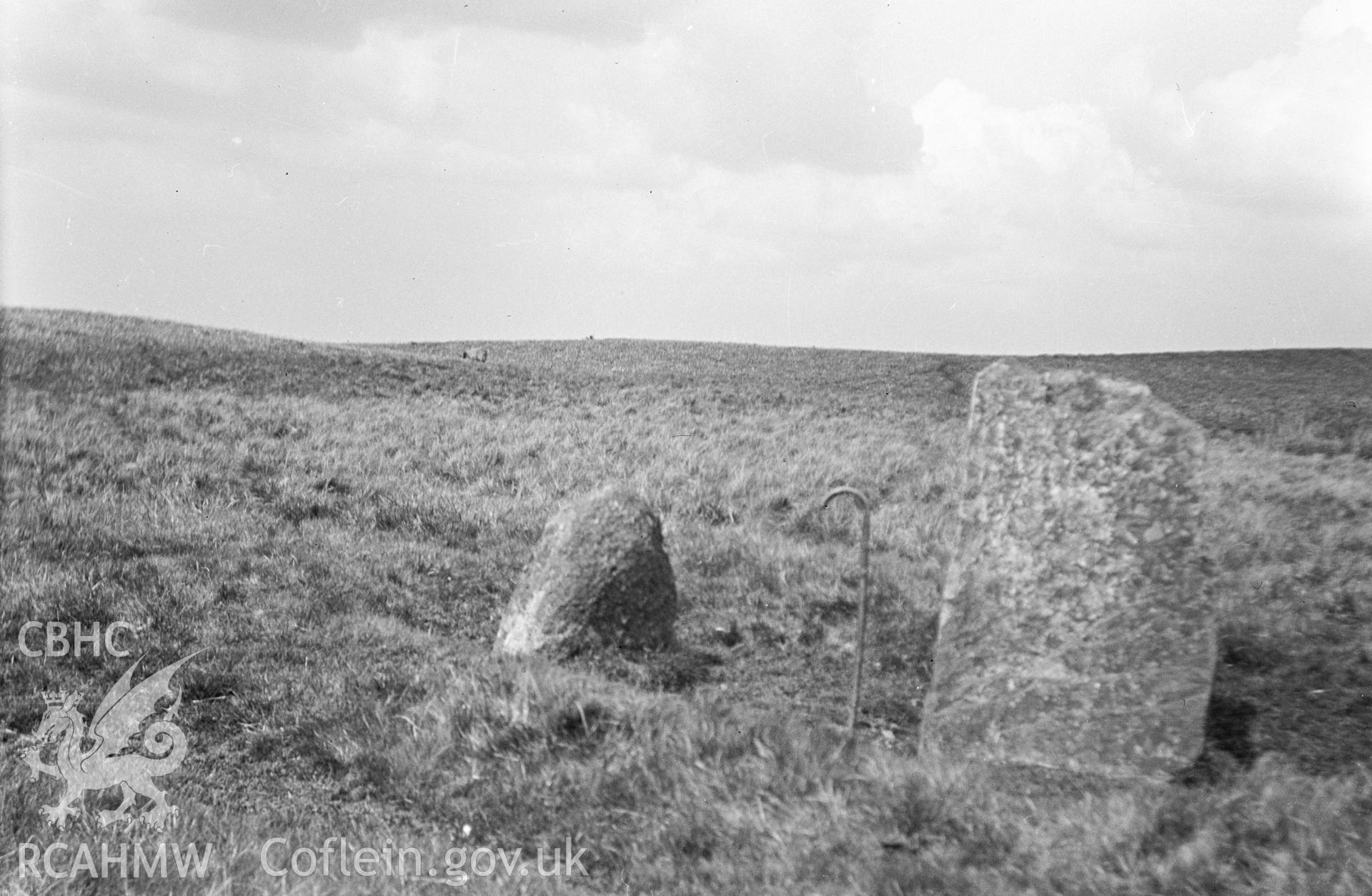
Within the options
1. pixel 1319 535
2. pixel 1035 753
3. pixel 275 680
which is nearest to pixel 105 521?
pixel 275 680

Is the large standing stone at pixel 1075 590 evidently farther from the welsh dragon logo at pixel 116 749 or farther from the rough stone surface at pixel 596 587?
the welsh dragon logo at pixel 116 749

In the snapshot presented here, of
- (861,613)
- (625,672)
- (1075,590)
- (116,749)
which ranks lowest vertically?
(116,749)

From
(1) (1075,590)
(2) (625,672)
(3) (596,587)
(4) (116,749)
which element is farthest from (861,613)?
(4) (116,749)

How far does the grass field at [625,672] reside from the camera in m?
5.03

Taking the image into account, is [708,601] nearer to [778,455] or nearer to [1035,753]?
[1035,753]

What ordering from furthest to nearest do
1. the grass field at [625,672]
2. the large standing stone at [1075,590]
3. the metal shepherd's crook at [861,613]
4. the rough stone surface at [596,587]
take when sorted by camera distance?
the rough stone surface at [596,587], the metal shepherd's crook at [861,613], the large standing stone at [1075,590], the grass field at [625,672]

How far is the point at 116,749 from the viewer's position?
21.4ft

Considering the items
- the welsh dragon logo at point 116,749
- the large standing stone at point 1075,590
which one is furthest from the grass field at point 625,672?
the large standing stone at point 1075,590

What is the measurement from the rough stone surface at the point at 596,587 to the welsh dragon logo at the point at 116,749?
7.89ft

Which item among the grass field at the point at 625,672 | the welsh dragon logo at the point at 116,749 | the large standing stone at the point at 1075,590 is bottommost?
the welsh dragon logo at the point at 116,749

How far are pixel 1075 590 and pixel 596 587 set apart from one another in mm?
3450

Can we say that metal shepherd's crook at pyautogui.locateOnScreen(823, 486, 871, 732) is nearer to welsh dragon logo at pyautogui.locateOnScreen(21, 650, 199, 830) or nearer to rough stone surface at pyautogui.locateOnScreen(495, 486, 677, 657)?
rough stone surface at pyautogui.locateOnScreen(495, 486, 677, 657)

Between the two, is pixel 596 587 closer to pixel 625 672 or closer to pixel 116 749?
pixel 625 672

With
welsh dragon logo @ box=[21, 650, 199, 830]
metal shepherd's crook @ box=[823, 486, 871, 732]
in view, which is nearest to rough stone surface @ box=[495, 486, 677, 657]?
metal shepherd's crook @ box=[823, 486, 871, 732]
